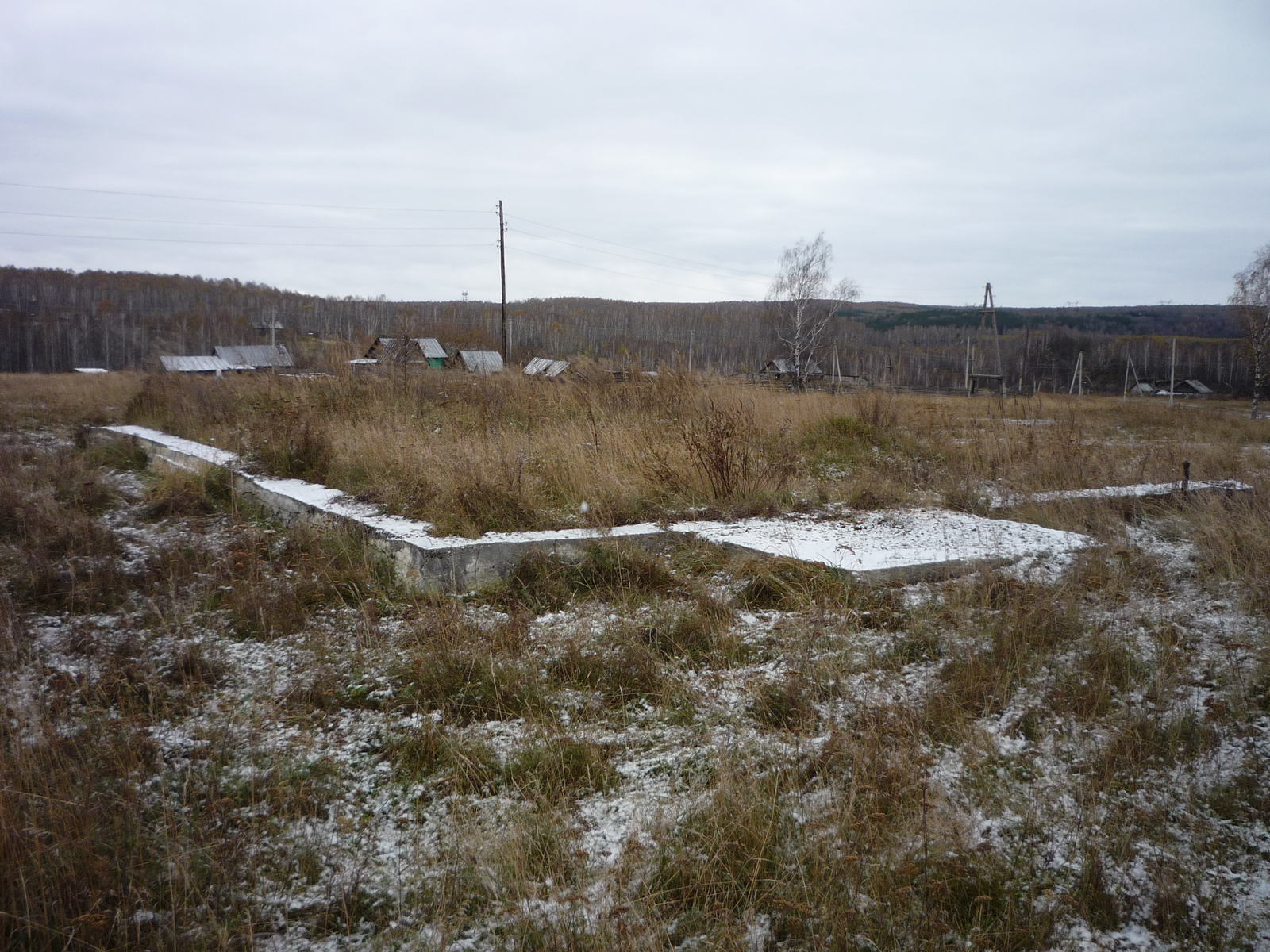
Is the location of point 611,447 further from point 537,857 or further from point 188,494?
point 537,857

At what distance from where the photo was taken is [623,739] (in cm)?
245

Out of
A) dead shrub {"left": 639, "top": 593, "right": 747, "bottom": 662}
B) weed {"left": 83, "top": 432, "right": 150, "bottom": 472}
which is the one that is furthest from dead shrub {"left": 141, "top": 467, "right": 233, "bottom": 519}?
dead shrub {"left": 639, "top": 593, "right": 747, "bottom": 662}

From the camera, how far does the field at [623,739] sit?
5.56 ft

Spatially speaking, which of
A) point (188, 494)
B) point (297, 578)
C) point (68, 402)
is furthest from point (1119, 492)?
point (68, 402)

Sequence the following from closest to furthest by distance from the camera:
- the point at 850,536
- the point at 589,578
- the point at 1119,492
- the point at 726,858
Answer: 1. the point at 726,858
2. the point at 589,578
3. the point at 850,536
4. the point at 1119,492

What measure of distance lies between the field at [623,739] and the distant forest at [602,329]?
39.4 meters

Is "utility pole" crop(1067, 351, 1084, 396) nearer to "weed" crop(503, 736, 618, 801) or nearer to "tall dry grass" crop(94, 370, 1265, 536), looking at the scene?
"tall dry grass" crop(94, 370, 1265, 536)

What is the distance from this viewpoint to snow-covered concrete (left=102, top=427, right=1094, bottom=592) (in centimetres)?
384

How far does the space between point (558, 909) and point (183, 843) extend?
96 centimetres

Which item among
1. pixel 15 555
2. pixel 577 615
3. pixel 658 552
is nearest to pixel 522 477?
pixel 658 552

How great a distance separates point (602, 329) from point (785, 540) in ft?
243

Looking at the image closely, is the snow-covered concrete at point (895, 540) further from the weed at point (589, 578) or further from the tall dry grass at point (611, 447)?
the weed at point (589, 578)

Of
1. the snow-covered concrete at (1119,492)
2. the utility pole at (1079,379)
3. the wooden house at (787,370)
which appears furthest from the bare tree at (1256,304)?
the snow-covered concrete at (1119,492)

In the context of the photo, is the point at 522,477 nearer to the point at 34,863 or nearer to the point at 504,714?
the point at 504,714
